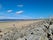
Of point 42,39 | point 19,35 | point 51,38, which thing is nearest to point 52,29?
point 51,38

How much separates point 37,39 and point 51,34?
2503 millimetres

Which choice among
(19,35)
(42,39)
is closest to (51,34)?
(19,35)

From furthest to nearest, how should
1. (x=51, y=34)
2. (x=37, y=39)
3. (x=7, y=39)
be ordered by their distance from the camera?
1. (x=51, y=34)
2. (x=7, y=39)
3. (x=37, y=39)

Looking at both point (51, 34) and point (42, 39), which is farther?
point (51, 34)

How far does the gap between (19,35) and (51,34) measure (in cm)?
182

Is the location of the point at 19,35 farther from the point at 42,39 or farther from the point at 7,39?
the point at 42,39

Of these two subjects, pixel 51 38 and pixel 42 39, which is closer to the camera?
pixel 42 39

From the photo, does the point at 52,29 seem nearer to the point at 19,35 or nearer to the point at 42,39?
the point at 19,35

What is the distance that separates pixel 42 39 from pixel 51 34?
229 centimetres

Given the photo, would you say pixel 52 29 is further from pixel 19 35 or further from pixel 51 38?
pixel 19 35

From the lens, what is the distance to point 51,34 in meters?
7.21

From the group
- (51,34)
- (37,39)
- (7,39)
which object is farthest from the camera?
(51,34)

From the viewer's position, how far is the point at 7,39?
6.34m

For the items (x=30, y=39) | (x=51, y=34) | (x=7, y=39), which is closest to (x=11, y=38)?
(x=7, y=39)
